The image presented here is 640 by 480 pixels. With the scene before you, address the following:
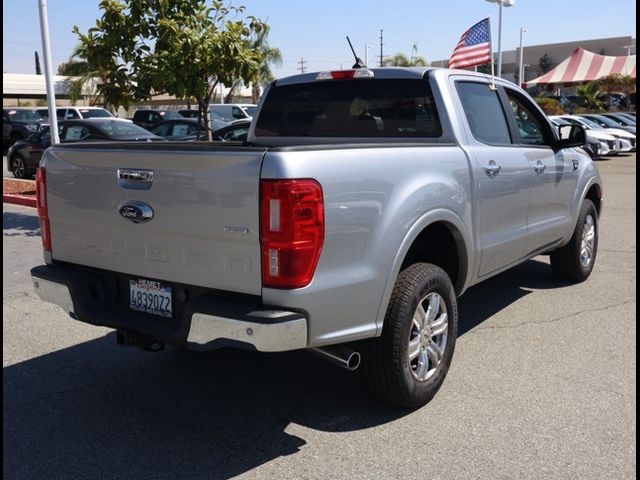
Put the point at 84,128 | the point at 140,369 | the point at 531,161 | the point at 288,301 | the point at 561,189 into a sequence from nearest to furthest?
the point at 288,301, the point at 140,369, the point at 531,161, the point at 561,189, the point at 84,128

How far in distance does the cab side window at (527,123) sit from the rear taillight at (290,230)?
2938mm

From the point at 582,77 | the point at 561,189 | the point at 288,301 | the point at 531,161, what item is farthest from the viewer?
the point at 582,77

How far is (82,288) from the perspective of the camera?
379cm

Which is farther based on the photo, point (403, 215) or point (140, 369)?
point (140, 369)

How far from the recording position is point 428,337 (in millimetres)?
3998

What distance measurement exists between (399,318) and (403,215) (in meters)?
0.55

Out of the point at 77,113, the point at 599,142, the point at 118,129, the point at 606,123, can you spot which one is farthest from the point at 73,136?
the point at 606,123

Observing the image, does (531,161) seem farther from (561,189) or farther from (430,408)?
(430,408)

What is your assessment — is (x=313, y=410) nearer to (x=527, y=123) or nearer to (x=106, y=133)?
(x=527, y=123)

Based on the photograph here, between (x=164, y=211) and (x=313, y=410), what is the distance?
145cm

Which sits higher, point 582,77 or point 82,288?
point 582,77

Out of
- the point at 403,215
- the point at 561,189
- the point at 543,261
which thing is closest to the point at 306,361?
the point at 403,215

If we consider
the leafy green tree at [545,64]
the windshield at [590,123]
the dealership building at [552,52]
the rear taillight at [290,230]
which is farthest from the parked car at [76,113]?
the leafy green tree at [545,64]

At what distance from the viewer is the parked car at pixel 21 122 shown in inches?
997
